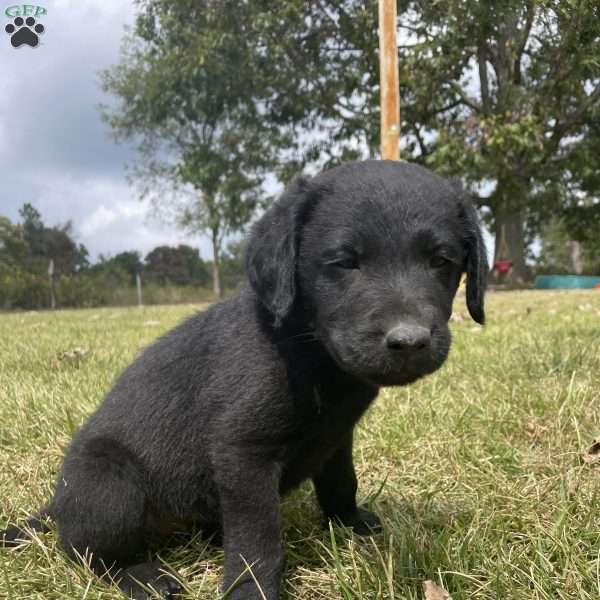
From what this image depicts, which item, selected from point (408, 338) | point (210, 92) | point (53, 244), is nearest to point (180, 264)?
point (53, 244)

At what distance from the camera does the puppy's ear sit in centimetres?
204

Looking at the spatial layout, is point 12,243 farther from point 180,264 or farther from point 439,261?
point 439,261

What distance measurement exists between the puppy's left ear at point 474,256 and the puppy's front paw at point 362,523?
902 millimetres

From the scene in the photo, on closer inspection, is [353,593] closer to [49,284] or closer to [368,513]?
[368,513]

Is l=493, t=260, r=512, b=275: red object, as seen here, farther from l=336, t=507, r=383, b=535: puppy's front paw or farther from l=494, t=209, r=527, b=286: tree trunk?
l=336, t=507, r=383, b=535: puppy's front paw

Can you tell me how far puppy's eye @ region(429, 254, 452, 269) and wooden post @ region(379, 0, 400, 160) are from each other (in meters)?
6.02

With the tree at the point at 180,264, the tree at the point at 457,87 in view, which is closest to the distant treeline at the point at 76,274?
the tree at the point at 180,264

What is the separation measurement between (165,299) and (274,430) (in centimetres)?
2977

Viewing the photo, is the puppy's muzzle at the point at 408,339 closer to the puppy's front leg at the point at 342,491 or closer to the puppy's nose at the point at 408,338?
the puppy's nose at the point at 408,338

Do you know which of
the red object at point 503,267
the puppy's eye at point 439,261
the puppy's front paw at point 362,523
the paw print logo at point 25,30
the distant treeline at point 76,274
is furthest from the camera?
the distant treeline at point 76,274

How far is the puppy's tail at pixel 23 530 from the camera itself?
7.64 feet

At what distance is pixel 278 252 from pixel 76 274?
30192mm

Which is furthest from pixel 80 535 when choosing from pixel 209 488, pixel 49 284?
pixel 49 284

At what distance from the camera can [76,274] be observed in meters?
30.4
